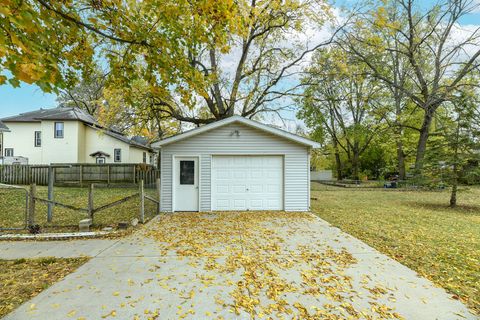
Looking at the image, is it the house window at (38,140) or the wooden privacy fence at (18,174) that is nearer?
the wooden privacy fence at (18,174)

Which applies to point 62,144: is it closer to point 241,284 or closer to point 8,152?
point 8,152

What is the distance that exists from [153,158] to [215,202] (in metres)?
20.6

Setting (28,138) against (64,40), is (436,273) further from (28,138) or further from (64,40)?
(28,138)

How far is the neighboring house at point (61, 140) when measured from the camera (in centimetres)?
1948

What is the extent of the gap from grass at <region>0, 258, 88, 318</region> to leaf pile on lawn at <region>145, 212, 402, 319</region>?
1.64 m

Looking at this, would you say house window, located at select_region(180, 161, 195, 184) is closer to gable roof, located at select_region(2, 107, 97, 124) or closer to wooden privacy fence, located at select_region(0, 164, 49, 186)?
wooden privacy fence, located at select_region(0, 164, 49, 186)

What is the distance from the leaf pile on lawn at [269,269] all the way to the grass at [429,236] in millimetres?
1119

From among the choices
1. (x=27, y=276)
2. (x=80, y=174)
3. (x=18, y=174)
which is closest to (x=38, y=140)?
(x=18, y=174)

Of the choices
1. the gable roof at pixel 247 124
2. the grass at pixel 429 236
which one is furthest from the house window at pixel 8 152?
the grass at pixel 429 236

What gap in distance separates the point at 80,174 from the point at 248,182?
42.5ft

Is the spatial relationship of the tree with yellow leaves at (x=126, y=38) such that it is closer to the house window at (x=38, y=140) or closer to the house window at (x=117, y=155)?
the house window at (x=117, y=155)

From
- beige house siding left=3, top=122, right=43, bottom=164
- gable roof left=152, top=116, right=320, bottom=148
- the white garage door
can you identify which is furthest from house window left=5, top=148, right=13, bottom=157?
the white garage door

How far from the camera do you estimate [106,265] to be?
4234mm

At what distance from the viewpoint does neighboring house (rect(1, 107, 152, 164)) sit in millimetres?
19484
